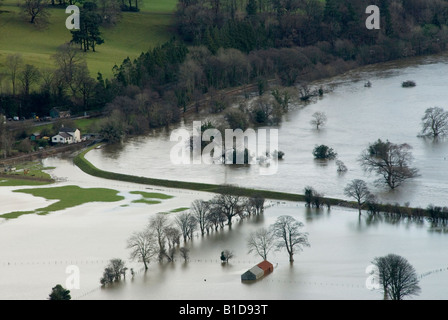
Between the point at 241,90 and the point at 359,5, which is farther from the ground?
the point at 359,5

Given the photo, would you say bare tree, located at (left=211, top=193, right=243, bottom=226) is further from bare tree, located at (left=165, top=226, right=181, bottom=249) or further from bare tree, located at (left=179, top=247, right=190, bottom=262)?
bare tree, located at (left=179, top=247, right=190, bottom=262)

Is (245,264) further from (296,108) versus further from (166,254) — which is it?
(296,108)

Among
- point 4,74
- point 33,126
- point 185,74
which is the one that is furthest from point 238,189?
point 4,74

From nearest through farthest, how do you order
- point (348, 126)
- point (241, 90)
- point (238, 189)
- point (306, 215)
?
point (306, 215), point (238, 189), point (348, 126), point (241, 90)

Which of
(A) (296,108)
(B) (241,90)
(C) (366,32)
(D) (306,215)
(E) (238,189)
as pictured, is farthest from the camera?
(C) (366,32)

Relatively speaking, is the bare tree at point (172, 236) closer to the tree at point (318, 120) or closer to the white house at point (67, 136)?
the white house at point (67, 136)

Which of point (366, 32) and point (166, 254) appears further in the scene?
point (366, 32)

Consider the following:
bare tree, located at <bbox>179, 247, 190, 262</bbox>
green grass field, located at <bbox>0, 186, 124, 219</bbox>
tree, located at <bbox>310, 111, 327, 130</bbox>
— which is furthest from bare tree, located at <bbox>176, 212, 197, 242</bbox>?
tree, located at <bbox>310, 111, 327, 130</bbox>
